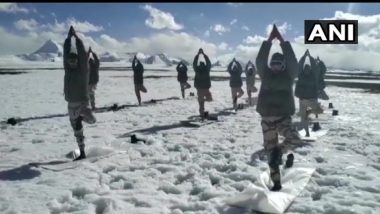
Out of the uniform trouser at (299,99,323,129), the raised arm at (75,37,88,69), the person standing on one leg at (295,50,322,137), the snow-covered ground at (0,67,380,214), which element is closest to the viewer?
the snow-covered ground at (0,67,380,214)

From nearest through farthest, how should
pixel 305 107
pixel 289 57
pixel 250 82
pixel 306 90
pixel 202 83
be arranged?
pixel 289 57 → pixel 305 107 → pixel 306 90 → pixel 202 83 → pixel 250 82

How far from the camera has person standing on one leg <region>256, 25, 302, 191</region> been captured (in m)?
6.77

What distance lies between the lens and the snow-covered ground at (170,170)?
6.18 m

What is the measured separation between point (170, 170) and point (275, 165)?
2.46m

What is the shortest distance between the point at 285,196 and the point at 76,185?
345 centimetres

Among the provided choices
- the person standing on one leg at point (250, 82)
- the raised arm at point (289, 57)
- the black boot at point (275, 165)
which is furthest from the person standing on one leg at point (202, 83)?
the black boot at point (275, 165)

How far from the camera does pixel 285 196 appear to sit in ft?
20.3

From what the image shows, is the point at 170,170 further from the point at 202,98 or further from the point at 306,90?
the point at 202,98

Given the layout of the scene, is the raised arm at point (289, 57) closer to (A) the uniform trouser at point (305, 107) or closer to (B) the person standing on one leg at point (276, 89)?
(B) the person standing on one leg at point (276, 89)

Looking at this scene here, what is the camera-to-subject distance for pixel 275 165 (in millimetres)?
6430

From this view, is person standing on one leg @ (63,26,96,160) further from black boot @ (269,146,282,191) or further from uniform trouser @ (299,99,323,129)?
uniform trouser @ (299,99,323,129)

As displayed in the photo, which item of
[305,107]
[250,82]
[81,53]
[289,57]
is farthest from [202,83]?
[289,57]

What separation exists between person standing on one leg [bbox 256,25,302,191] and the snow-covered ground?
105 cm

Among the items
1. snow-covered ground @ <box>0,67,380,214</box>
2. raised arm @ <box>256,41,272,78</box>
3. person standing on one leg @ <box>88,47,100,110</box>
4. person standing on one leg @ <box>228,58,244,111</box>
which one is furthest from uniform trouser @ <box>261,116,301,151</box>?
person standing on one leg @ <box>88,47,100,110</box>
